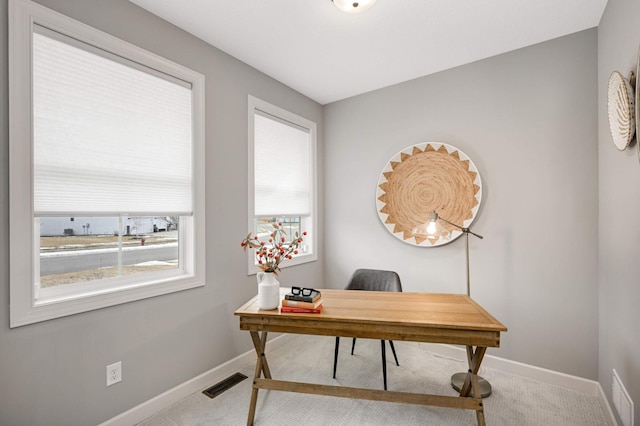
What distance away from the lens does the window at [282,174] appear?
2920mm

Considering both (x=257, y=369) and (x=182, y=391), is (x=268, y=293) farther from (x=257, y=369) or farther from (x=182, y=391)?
(x=182, y=391)

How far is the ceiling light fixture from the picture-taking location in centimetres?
184

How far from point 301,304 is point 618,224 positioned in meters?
1.91

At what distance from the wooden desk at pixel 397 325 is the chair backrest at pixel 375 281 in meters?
0.54

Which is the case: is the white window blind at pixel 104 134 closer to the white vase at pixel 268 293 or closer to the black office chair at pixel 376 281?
the white vase at pixel 268 293

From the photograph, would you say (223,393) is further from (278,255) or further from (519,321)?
(519,321)

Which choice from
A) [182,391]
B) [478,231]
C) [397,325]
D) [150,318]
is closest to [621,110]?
[478,231]

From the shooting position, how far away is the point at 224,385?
2.39 metres

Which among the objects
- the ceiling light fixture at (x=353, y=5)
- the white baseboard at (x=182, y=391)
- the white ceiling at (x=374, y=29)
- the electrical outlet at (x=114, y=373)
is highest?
the white ceiling at (x=374, y=29)

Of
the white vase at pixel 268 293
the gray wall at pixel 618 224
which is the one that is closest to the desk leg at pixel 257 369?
the white vase at pixel 268 293

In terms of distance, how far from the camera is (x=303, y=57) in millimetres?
2672

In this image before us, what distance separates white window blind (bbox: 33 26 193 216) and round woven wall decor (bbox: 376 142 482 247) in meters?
1.90

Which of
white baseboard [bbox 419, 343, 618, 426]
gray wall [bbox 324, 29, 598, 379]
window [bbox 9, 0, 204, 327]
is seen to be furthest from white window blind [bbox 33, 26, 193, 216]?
white baseboard [bbox 419, 343, 618, 426]

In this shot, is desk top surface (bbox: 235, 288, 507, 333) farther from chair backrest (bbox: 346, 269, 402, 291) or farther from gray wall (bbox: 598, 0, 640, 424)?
gray wall (bbox: 598, 0, 640, 424)
